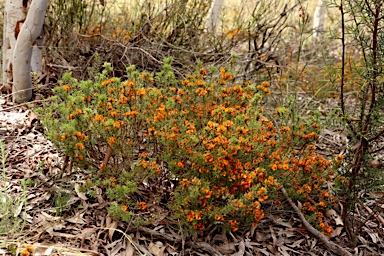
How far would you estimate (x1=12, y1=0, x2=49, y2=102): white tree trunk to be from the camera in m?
4.20

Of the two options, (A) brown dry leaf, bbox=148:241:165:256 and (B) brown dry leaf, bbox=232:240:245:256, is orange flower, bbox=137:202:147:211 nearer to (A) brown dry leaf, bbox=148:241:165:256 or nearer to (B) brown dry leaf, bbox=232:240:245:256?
(A) brown dry leaf, bbox=148:241:165:256

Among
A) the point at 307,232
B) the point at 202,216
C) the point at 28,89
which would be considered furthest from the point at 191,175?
the point at 28,89

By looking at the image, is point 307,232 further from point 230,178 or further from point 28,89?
point 28,89

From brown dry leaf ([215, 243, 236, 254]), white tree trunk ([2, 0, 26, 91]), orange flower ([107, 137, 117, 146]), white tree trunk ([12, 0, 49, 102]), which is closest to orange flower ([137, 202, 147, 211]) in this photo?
orange flower ([107, 137, 117, 146])

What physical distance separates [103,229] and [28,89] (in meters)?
2.03

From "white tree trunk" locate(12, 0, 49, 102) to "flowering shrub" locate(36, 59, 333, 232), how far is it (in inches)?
56.3

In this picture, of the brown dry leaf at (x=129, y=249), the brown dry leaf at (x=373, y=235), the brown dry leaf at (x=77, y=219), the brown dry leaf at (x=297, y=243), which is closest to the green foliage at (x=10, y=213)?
the brown dry leaf at (x=77, y=219)

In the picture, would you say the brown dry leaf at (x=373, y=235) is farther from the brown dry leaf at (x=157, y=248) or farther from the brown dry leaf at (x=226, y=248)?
the brown dry leaf at (x=157, y=248)

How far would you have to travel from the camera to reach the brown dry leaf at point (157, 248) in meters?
2.86

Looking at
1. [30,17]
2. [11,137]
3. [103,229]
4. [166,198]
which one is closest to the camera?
[103,229]

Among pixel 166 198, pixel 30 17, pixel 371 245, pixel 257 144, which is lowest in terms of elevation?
pixel 371 245

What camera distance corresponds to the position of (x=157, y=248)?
2893 millimetres

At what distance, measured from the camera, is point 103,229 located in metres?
2.95

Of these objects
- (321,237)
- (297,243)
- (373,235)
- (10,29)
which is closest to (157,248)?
(297,243)
